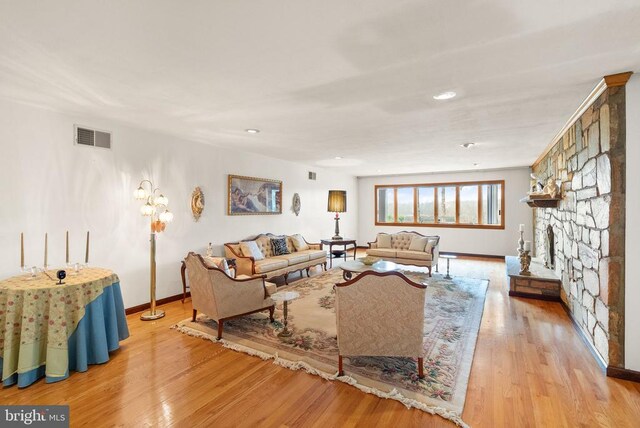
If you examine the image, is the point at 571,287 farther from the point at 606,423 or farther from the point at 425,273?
the point at 425,273

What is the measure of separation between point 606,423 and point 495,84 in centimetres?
259

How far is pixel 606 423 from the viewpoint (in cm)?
203

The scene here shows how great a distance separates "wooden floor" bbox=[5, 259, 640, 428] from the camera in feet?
6.83

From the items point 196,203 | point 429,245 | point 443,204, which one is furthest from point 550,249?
point 196,203

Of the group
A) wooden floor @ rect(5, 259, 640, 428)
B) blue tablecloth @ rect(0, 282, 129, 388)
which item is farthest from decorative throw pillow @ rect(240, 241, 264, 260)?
blue tablecloth @ rect(0, 282, 129, 388)

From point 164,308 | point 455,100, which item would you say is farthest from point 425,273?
point 164,308

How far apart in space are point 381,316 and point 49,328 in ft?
8.86

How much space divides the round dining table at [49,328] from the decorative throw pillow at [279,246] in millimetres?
3346

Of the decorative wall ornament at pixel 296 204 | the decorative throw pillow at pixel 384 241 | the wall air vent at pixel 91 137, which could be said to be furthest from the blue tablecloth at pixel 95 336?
the decorative throw pillow at pixel 384 241

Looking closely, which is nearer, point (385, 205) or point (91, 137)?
point (91, 137)

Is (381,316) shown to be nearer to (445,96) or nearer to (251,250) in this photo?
(445,96)

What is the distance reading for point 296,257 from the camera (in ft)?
19.1

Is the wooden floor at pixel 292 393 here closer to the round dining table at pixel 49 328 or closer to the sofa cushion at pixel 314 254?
the round dining table at pixel 49 328

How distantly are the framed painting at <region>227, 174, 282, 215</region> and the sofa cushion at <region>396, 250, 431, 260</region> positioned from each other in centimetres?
275
